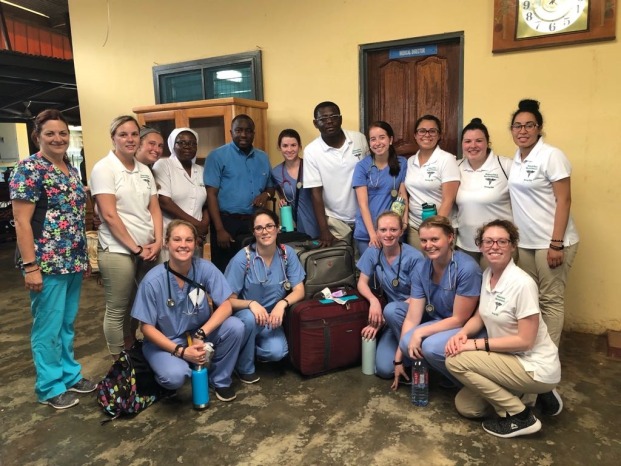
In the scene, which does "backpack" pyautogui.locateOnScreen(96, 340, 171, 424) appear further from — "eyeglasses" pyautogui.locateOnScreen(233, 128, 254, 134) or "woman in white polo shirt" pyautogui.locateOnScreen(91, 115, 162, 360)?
"eyeglasses" pyautogui.locateOnScreen(233, 128, 254, 134)

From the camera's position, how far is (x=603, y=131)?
311cm

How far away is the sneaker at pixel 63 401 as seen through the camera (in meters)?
2.46

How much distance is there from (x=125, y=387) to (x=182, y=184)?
131cm

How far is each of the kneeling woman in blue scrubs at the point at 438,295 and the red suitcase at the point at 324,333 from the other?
341mm

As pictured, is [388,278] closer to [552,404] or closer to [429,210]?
[429,210]

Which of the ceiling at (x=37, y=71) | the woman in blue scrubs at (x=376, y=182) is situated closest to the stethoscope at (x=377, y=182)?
the woman in blue scrubs at (x=376, y=182)

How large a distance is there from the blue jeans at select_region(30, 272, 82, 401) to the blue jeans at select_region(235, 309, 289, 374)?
88 cm

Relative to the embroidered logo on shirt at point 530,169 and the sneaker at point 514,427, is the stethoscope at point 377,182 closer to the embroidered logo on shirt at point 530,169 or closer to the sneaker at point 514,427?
the embroidered logo on shirt at point 530,169

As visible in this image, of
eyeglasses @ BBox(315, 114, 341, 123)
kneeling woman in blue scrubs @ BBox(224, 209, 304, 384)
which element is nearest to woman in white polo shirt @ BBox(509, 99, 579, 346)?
eyeglasses @ BBox(315, 114, 341, 123)

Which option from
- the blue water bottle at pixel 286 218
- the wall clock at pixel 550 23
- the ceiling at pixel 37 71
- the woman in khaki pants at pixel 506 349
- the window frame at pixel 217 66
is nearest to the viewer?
the woman in khaki pants at pixel 506 349

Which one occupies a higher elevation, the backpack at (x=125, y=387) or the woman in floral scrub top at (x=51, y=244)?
the woman in floral scrub top at (x=51, y=244)

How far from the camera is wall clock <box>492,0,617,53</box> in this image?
118 inches

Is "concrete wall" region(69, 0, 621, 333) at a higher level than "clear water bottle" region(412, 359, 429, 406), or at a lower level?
higher

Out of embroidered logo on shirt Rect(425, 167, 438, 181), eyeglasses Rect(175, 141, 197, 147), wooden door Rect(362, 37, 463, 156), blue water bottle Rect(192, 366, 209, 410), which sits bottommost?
blue water bottle Rect(192, 366, 209, 410)
